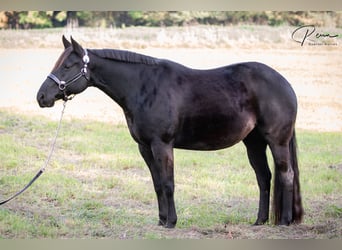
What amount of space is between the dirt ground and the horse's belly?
0.98m

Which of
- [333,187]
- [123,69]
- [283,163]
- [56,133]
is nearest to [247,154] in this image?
[283,163]

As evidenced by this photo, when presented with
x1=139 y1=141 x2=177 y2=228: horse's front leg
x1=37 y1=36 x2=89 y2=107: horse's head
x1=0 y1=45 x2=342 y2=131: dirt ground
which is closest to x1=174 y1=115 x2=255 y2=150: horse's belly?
x1=139 y1=141 x2=177 y2=228: horse's front leg

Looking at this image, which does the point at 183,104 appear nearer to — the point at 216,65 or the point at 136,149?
the point at 136,149

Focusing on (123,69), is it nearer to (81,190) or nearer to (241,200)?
(81,190)

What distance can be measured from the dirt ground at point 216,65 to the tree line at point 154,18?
0.80ft

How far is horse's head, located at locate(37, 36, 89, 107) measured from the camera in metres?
4.08

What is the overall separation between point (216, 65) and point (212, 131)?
1.11 m

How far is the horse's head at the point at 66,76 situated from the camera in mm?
4078

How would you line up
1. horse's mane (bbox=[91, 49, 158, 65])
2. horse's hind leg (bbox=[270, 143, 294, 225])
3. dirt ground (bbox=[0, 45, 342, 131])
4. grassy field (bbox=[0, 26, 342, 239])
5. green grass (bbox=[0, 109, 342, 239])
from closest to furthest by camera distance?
horse's mane (bbox=[91, 49, 158, 65]) < horse's hind leg (bbox=[270, 143, 294, 225]) < green grass (bbox=[0, 109, 342, 239]) < grassy field (bbox=[0, 26, 342, 239]) < dirt ground (bbox=[0, 45, 342, 131])

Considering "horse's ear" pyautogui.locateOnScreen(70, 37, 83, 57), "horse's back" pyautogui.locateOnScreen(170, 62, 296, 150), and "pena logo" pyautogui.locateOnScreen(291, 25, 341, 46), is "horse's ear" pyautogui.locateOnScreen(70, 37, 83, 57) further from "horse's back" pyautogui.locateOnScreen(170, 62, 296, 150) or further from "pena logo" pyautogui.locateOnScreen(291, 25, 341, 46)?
"pena logo" pyautogui.locateOnScreen(291, 25, 341, 46)

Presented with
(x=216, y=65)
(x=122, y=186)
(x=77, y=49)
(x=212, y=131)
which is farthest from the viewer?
(x=216, y=65)

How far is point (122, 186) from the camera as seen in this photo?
490 cm

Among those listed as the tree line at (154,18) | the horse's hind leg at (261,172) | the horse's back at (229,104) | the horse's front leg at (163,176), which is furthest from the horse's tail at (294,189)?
the tree line at (154,18)

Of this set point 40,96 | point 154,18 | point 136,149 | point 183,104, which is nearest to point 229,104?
point 183,104
